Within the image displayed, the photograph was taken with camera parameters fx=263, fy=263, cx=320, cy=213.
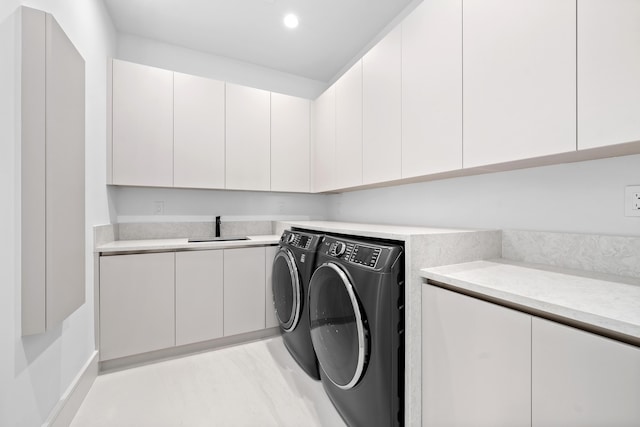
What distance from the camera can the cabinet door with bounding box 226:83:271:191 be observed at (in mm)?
2359

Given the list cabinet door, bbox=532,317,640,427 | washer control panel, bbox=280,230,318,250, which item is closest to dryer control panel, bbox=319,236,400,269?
washer control panel, bbox=280,230,318,250

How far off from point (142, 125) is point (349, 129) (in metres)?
1.62

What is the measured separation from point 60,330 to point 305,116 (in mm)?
2358

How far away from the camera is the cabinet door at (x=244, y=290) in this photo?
6.83 ft

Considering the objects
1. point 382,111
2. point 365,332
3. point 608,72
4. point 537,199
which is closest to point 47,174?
point 365,332

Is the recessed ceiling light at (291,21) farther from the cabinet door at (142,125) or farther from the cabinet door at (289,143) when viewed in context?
the cabinet door at (142,125)

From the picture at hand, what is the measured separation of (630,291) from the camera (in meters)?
0.80

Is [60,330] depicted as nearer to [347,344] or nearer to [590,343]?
[347,344]

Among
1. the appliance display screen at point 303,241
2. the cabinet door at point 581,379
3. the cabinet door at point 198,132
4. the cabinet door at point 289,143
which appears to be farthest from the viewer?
the cabinet door at point 289,143

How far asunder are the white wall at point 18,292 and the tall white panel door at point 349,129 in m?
1.70

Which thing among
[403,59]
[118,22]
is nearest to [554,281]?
[403,59]

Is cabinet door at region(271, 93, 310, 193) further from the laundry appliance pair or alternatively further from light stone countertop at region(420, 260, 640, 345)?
light stone countertop at region(420, 260, 640, 345)

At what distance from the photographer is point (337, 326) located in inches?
51.3

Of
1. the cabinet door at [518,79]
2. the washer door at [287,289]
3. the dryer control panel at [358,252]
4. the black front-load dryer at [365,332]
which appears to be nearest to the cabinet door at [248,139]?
the washer door at [287,289]
